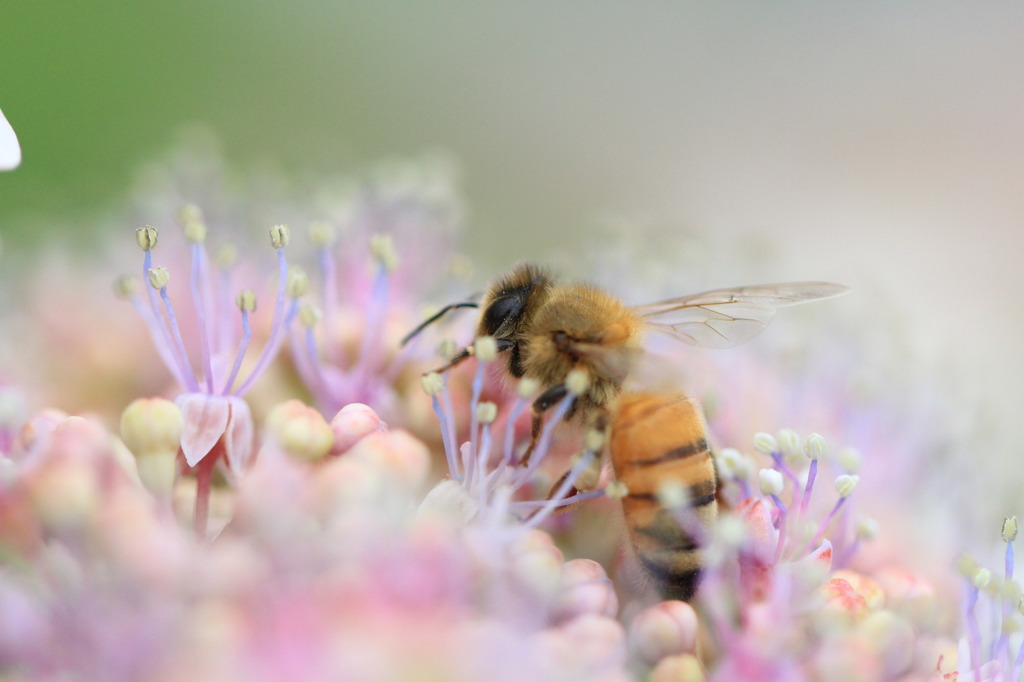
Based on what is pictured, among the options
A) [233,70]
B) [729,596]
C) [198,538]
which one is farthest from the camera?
[233,70]

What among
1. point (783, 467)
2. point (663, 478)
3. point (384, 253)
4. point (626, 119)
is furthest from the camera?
point (626, 119)

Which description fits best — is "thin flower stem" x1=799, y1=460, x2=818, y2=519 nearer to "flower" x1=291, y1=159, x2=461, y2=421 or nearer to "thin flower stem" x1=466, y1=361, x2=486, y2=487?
"thin flower stem" x1=466, y1=361, x2=486, y2=487

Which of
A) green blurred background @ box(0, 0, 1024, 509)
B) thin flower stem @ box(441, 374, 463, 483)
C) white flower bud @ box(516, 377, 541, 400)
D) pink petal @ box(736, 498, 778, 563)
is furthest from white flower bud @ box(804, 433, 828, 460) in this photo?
green blurred background @ box(0, 0, 1024, 509)

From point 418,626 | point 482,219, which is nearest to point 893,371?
point 482,219

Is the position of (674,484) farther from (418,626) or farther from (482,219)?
(482,219)

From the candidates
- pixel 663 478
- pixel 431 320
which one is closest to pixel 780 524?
pixel 663 478

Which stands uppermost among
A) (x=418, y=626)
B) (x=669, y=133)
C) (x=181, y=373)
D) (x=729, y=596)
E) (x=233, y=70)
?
(x=233, y=70)

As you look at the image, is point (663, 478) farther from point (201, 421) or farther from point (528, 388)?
point (201, 421)
